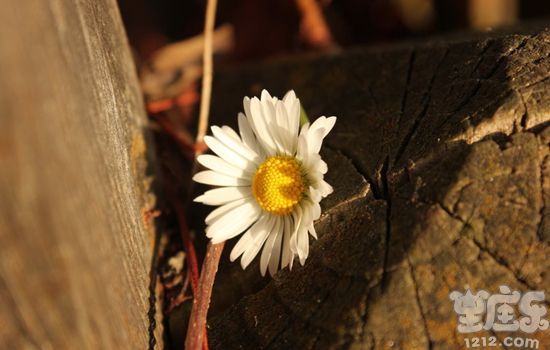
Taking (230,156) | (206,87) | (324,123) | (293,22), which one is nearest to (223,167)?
(230,156)

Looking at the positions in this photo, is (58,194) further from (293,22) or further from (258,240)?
(293,22)

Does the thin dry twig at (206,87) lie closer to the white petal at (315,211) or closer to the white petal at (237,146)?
the white petal at (237,146)

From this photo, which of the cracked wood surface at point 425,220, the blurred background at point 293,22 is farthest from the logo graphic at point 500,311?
the blurred background at point 293,22

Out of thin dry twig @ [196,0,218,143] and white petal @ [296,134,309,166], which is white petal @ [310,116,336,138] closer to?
white petal @ [296,134,309,166]

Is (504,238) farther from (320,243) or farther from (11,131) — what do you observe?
(11,131)

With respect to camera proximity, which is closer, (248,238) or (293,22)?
(248,238)

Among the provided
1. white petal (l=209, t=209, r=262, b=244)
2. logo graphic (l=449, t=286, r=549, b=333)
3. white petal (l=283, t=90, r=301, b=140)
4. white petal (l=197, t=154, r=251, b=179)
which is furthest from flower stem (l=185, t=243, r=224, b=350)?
logo graphic (l=449, t=286, r=549, b=333)

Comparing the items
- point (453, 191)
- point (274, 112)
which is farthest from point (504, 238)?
point (274, 112)
